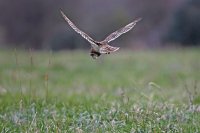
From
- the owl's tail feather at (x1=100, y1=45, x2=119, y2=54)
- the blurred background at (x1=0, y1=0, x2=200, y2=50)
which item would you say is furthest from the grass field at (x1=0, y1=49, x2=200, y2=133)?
the blurred background at (x1=0, y1=0, x2=200, y2=50)

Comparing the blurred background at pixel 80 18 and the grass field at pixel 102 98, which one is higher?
the blurred background at pixel 80 18

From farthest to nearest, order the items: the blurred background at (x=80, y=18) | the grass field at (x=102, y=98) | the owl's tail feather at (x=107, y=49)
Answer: the blurred background at (x=80, y=18) < the grass field at (x=102, y=98) < the owl's tail feather at (x=107, y=49)

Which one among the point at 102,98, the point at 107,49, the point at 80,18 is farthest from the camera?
the point at 80,18

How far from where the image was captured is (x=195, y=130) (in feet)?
17.5

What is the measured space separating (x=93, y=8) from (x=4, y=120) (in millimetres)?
29659

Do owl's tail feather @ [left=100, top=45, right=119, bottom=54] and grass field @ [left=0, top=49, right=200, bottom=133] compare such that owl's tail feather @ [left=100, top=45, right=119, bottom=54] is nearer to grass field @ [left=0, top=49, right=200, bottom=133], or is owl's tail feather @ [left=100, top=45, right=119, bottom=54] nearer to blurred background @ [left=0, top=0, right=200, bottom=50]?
grass field @ [left=0, top=49, right=200, bottom=133]

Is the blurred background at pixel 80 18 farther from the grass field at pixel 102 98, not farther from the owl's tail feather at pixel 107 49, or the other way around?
the owl's tail feather at pixel 107 49

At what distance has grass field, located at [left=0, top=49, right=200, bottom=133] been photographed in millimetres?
5555

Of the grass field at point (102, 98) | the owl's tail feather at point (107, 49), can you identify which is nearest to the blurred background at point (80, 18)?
the grass field at point (102, 98)

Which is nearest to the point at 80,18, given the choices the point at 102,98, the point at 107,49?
the point at 102,98

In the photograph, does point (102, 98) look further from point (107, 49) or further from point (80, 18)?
point (80, 18)

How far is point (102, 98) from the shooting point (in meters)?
7.89

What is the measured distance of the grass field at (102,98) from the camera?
5555 millimetres

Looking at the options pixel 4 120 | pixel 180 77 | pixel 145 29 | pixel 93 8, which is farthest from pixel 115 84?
pixel 93 8
